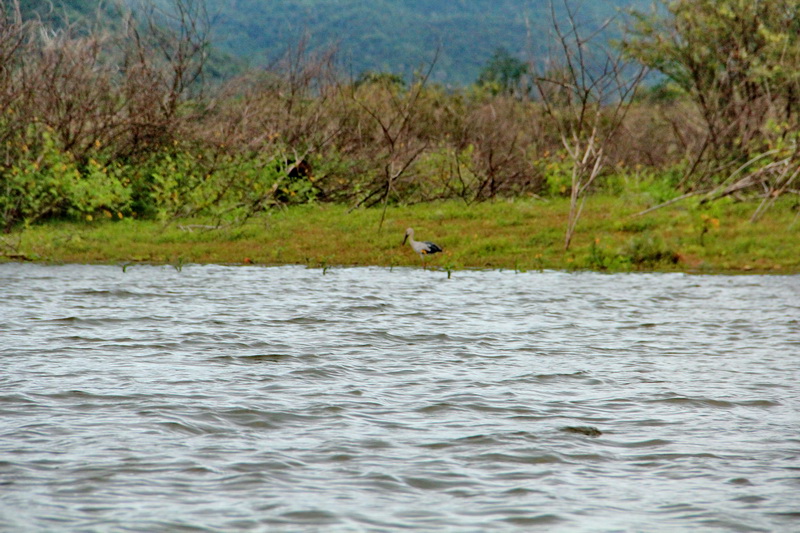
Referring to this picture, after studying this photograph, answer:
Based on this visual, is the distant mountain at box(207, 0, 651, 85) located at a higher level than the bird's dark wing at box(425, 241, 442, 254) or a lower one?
higher

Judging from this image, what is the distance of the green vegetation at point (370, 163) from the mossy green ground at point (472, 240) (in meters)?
0.05

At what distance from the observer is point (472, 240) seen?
16562 mm

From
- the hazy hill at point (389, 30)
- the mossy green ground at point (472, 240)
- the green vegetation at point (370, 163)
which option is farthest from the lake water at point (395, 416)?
the hazy hill at point (389, 30)

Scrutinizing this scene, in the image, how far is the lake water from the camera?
4191 mm

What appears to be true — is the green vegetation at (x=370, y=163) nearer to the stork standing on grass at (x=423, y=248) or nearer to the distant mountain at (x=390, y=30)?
the stork standing on grass at (x=423, y=248)

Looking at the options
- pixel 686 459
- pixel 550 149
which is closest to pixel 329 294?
pixel 686 459

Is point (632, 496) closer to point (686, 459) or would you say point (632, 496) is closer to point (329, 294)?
point (686, 459)

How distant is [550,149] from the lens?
24.4 m

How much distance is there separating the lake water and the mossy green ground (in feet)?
13.2

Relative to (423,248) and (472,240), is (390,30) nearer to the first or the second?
(472,240)

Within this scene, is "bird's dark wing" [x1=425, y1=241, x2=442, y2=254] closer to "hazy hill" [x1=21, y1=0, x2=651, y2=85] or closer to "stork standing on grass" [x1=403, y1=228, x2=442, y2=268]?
"stork standing on grass" [x1=403, y1=228, x2=442, y2=268]

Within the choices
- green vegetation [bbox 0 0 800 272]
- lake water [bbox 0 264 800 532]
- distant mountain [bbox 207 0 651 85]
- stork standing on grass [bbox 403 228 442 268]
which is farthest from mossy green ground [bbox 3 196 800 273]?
distant mountain [bbox 207 0 651 85]

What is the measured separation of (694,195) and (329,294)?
31.8ft

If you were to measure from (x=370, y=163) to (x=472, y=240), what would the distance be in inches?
213
